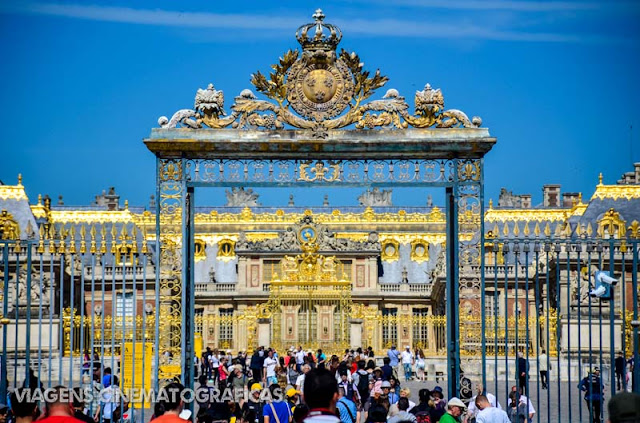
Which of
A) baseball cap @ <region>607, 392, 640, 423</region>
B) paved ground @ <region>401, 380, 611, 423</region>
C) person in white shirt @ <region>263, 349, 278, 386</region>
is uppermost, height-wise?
baseball cap @ <region>607, 392, 640, 423</region>

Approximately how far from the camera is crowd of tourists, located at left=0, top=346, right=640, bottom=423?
27.2 feet

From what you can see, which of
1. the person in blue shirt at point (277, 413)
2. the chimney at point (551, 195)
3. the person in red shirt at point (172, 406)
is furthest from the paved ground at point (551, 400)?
the chimney at point (551, 195)

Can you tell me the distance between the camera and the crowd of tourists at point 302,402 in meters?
8.29

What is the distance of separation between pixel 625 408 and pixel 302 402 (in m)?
9.36

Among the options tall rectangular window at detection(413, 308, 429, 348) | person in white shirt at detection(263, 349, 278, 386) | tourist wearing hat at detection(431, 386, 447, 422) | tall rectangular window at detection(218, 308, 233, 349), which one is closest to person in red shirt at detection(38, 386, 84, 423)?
tourist wearing hat at detection(431, 386, 447, 422)

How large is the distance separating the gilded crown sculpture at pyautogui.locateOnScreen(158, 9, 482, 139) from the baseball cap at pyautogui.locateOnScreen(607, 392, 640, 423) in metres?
9.63

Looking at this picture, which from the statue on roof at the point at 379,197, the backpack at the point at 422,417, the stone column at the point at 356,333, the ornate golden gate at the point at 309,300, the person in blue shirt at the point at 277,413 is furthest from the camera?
the statue on roof at the point at 379,197

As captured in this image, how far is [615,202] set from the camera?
140 ft

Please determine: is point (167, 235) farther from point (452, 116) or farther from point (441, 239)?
point (441, 239)

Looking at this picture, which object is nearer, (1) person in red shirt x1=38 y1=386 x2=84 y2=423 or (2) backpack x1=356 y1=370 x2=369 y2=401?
(1) person in red shirt x1=38 y1=386 x2=84 y2=423

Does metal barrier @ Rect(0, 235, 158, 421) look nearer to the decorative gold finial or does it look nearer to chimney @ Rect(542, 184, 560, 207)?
the decorative gold finial

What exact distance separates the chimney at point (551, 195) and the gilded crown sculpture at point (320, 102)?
49929 mm

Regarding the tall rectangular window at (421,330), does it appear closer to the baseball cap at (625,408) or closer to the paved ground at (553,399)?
the paved ground at (553,399)

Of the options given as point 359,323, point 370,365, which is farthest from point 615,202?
point 370,365
